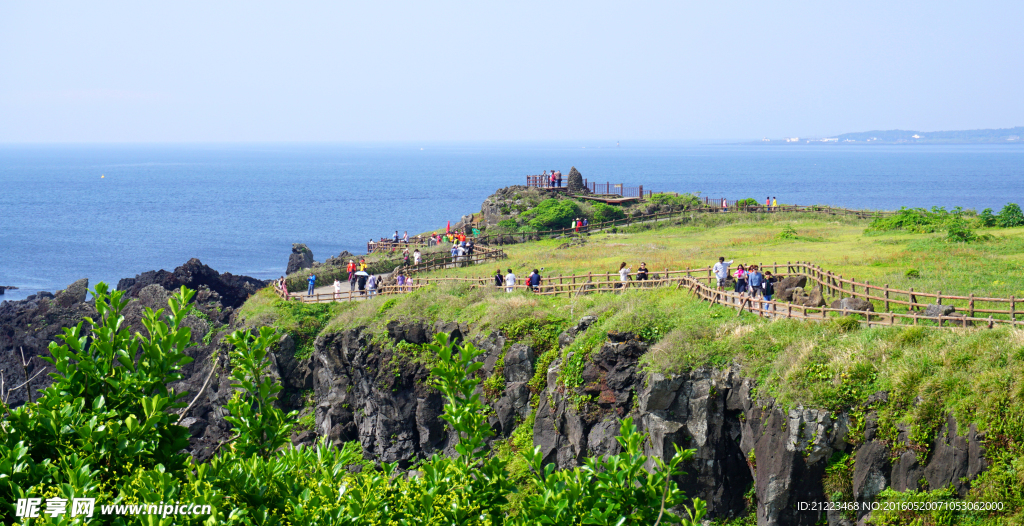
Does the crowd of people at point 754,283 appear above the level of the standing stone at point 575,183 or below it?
below

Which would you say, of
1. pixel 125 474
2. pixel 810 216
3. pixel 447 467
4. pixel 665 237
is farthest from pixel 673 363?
pixel 810 216

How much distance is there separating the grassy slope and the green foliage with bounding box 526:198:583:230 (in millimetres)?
11785

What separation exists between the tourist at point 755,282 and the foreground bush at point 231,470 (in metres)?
18.5

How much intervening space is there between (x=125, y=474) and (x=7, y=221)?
14074 centimetres

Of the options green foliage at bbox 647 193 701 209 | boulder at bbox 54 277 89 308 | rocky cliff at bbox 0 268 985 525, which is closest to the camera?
rocky cliff at bbox 0 268 985 525

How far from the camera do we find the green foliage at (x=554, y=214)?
188 feet

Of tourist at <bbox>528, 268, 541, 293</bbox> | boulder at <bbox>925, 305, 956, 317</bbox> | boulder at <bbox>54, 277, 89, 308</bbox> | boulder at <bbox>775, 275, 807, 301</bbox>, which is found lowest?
boulder at <bbox>54, 277, 89, 308</bbox>

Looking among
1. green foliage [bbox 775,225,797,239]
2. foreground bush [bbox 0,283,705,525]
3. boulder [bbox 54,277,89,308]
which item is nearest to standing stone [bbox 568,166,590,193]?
green foliage [bbox 775,225,797,239]

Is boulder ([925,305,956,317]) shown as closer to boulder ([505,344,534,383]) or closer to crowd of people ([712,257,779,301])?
crowd of people ([712,257,779,301])

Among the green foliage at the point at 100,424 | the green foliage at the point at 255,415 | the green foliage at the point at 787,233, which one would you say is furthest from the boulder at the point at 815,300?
the green foliage at the point at 787,233

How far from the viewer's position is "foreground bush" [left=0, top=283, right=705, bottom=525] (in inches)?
341

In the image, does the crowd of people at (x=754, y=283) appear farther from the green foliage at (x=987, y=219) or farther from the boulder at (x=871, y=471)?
the green foliage at (x=987, y=219)

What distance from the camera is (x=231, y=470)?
9258 millimetres

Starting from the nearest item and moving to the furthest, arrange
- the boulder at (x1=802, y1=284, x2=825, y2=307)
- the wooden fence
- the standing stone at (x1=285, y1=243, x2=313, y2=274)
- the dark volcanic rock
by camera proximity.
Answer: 1. the boulder at (x1=802, y1=284, x2=825, y2=307)
2. the dark volcanic rock
3. the wooden fence
4. the standing stone at (x1=285, y1=243, x2=313, y2=274)
